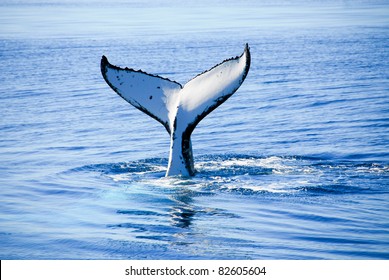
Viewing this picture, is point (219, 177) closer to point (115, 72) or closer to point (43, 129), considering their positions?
point (115, 72)

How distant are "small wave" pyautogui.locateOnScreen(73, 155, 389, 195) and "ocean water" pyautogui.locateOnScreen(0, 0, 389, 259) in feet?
0.09

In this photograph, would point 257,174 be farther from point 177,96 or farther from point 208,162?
point 177,96

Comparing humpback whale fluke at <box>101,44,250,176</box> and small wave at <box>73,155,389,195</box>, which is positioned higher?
humpback whale fluke at <box>101,44,250,176</box>

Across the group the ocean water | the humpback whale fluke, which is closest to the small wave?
the ocean water

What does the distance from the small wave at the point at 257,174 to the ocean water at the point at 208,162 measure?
27 millimetres

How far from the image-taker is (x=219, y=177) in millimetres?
10391

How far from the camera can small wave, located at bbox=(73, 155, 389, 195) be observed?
9766 millimetres

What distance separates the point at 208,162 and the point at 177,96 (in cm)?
211

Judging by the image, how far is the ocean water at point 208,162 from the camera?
774cm

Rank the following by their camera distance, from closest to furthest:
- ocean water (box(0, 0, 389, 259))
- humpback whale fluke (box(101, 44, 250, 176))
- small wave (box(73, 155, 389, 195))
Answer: ocean water (box(0, 0, 389, 259)), humpback whale fluke (box(101, 44, 250, 176)), small wave (box(73, 155, 389, 195))

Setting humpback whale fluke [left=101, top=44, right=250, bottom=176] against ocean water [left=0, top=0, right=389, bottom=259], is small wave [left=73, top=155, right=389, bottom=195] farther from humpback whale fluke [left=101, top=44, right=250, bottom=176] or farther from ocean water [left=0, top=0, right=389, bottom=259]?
humpback whale fluke [left=101, top=44, right=250, bottom=176]

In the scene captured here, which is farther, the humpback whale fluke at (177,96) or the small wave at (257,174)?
the small wave at (257,174)

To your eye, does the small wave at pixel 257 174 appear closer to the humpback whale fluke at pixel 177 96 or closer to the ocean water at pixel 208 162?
the ocean water at pixel 208 162

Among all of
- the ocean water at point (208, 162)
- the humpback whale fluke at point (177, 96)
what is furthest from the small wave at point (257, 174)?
the humpback whale fluke at point (177, 96)
